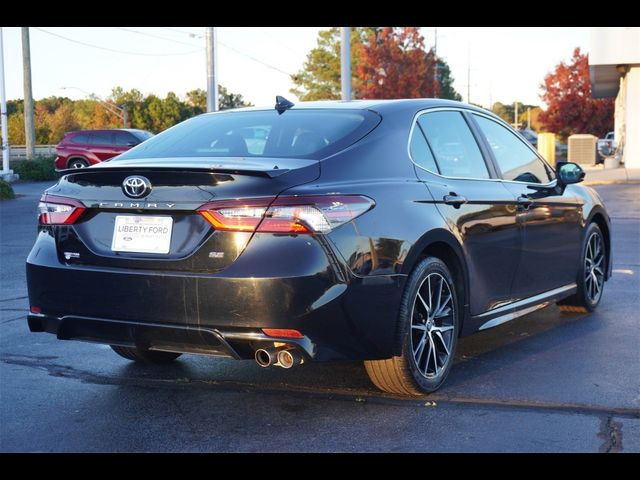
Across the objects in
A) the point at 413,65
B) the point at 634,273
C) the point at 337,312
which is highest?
the point at 413,65

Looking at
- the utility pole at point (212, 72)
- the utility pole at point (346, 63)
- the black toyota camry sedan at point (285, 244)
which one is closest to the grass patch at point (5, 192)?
the utility pole at point (212, 72)

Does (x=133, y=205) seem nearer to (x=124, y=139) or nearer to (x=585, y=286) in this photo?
(x=585, y=286)

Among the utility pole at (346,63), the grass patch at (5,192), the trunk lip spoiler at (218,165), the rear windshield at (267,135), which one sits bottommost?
the grass patch at (5,192)

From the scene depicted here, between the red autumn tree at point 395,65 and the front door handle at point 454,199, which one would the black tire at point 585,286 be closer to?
the front door handle at point 454,199

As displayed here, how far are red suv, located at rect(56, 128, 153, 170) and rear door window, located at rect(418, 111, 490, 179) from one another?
2575 cm

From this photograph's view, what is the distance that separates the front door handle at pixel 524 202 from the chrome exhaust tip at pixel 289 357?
2278 millimetres

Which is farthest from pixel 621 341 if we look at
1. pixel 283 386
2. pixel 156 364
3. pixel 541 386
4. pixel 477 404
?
pixel 156 364

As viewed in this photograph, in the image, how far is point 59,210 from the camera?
4.68 m

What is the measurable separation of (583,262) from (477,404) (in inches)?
106

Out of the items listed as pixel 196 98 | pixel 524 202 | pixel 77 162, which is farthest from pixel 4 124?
pixel 196 98

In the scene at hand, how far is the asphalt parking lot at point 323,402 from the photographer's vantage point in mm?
4129

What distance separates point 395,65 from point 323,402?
1862 inches

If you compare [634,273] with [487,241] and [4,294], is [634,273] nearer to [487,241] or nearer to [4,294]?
[487,241]
